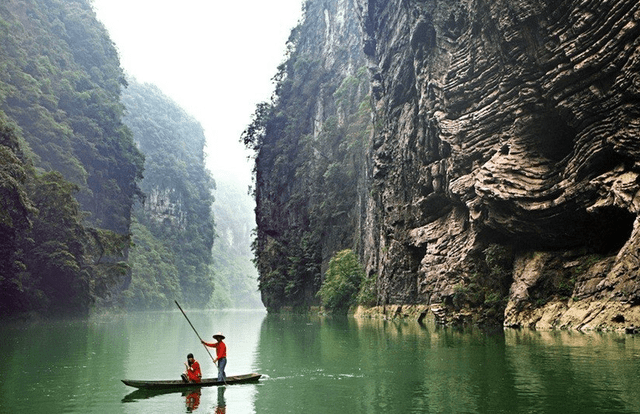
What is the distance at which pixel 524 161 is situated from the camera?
25.4 metres

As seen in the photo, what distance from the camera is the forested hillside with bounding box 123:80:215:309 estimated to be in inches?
3858

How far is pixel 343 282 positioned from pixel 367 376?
116ft

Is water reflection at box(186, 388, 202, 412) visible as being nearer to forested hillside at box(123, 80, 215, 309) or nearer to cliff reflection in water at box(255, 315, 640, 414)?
cliff reflection in water at box(255, 315, 640, 414)

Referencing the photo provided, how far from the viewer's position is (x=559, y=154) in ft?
83.3

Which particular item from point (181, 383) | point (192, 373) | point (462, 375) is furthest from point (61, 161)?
point (462, 375)

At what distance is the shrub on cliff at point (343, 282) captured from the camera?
160 feet

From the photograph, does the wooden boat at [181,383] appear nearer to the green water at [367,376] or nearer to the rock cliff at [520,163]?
the green water at [367,376]

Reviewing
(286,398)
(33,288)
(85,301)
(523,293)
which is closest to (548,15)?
(523,293)

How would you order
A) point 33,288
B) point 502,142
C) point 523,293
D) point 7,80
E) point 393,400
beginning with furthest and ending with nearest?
point 7,80 < point 33,288 < point 502,142 < point 523,293 < point 393,400

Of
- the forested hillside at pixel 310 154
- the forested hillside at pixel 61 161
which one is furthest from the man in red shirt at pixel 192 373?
the forested hillside at pixel 310 154

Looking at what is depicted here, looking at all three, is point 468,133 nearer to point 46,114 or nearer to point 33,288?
point 33,288

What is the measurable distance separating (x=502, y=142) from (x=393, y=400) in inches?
769

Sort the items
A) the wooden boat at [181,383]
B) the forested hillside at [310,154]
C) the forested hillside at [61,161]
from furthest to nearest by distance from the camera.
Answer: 1. the forested hillside at [310,154]
2. the forested hillside at [61,161]
3. the wooden boat at [181,383]

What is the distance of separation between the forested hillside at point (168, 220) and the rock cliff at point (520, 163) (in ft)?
220
